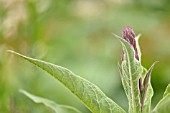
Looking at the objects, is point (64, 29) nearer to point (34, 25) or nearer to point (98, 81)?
point (98, 81)

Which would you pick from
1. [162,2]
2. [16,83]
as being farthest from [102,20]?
[16,83]

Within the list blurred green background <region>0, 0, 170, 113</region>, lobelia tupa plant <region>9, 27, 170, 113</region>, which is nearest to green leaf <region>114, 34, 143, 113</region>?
lobelia tupa plant <region>9, 27, 170, 113</region>

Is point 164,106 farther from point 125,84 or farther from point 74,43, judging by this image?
point 74,43

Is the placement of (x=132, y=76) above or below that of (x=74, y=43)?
above

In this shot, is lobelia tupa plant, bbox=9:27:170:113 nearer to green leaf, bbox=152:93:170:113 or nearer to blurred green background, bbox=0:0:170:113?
green leaf, bbox=152:93:170:113

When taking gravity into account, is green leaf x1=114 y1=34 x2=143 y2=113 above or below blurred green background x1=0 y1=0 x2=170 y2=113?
above

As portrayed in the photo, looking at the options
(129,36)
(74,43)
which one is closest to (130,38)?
(129,36)
